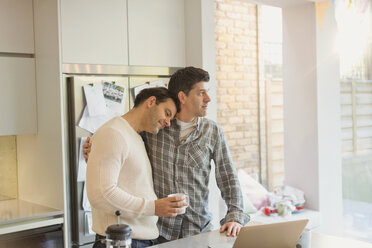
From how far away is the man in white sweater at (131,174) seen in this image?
1987 millimetres

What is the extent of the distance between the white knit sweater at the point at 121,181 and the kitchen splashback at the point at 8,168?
1552 mm

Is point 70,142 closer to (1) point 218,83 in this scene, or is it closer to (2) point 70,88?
(2) point 70,88

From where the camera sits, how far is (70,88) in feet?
10.0

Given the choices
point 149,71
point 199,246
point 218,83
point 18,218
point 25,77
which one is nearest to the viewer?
point 199,246

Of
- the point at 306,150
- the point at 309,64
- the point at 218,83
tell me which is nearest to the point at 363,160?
the point at 306,150

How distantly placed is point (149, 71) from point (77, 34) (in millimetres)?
612

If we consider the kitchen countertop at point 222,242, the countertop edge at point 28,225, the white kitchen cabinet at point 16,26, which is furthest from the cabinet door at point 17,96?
the kitchen countertop at point 222,242

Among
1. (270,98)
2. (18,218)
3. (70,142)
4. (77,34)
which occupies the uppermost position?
(77,34)

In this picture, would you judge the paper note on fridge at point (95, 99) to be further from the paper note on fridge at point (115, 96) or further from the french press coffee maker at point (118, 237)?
the french press coffee maker at point (118, 237)

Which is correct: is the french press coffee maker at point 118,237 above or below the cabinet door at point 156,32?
below

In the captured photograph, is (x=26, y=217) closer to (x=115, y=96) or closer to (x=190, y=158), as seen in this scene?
(x=115, y=96)

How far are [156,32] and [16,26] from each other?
964 millimetres

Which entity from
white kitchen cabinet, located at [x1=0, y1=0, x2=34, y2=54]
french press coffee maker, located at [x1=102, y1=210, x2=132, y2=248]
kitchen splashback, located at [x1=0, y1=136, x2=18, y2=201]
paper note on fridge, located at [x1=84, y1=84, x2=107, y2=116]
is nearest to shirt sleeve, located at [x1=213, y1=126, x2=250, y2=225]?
french press coffee maker, located at [x1=102, y1=210, x2=132, y2=248]

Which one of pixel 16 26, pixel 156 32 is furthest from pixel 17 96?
pixel 156 32
